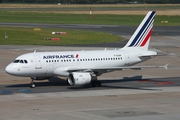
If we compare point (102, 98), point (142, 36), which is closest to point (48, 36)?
point (142, 36)

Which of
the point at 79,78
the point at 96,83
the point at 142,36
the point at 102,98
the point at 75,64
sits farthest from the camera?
the point at 142,36

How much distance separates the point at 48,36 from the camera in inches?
4437

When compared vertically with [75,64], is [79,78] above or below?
below

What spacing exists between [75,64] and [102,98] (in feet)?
26.5

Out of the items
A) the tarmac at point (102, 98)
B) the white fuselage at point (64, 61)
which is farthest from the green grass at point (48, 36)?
the white fuselage at point (64, 61)

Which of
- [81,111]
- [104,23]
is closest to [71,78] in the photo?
[81,111]

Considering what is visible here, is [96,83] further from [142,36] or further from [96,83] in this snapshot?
[142,36]

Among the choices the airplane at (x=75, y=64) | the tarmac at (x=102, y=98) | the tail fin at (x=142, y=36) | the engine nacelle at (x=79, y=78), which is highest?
the tail fin at (x=142, y=36)

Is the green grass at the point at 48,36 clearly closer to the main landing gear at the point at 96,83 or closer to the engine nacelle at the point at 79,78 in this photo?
the main landing gear at the point at 96,83

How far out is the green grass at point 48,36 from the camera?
10244cm

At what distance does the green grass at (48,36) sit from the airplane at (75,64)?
4267 cm

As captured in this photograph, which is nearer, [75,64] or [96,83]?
[75,64]

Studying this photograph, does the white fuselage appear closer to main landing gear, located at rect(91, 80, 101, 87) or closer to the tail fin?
main landing gear, located at rect(91, 80, 101, 87)

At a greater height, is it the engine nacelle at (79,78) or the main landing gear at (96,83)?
the engine nacelle at (79,78)
